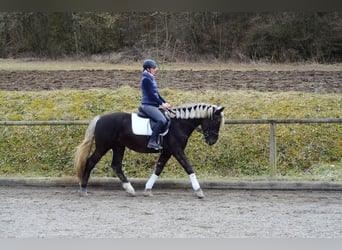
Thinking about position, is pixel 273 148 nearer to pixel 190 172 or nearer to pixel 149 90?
pixel 190 172

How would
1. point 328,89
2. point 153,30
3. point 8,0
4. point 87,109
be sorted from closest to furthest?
1. point 8,0
2. point 87,109
3. point 328,89
4. point 153,30

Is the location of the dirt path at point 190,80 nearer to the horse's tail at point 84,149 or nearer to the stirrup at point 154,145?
the horse's tail at point 84,149

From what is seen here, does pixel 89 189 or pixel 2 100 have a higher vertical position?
pixel 2 100

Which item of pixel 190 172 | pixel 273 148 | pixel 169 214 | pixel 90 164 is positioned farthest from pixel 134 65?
pixel 169 214

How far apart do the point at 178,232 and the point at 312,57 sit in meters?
10.7

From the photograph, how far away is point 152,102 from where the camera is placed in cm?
668

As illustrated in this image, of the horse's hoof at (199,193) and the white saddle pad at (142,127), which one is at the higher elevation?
the white saddle pad at (142,127)

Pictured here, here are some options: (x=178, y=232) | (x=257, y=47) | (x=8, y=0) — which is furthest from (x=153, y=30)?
(x=8, y=0)

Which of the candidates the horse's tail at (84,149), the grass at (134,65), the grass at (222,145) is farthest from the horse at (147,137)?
the grass at (134,65)

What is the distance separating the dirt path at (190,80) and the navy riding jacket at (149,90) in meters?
4.39

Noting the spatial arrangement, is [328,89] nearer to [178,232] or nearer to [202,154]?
[202,154]

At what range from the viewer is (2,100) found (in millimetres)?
9852

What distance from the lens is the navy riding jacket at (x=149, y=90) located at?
21.3ft

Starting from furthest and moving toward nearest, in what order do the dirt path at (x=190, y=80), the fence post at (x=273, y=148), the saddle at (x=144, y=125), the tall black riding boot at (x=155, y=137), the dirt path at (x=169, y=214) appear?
the dirt path at (x=190, y=80) < the fence post at (x=273, y=148) < the saddle at (x=144, y=125) < the tall black riding boot at (x=155, y=137) < the dirt path at (x=169, y=214)
